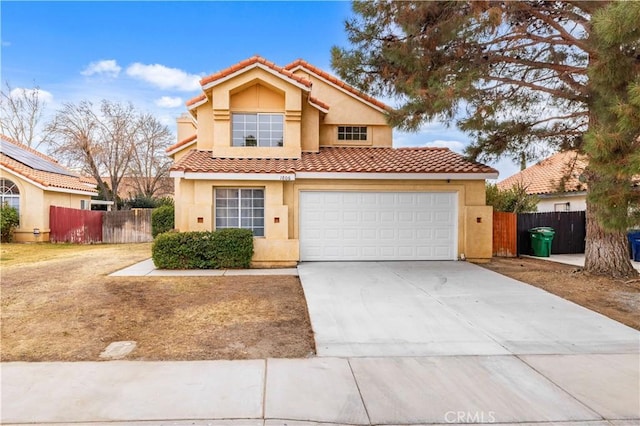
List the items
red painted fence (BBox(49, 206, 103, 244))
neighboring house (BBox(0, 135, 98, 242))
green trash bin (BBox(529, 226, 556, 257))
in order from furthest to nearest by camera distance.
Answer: red painted fence (BBox(49, 206, 103, 244)), neighboring house (BBox(0, 135, 98, 242)), green trash bin (BBox(529, 226, 556, 257))

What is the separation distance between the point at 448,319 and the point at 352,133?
10.8m

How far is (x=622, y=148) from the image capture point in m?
5.67

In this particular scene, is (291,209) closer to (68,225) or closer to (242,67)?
(242,67)

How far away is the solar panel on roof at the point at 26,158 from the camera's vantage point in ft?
68.0

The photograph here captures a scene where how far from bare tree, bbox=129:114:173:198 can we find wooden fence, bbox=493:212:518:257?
26.8 meters

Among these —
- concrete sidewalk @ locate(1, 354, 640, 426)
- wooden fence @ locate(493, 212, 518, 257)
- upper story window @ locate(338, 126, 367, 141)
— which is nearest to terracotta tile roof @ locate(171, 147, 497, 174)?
upper story window @ locate(338, 126, 367, 141)

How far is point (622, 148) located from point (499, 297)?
3.73 meters

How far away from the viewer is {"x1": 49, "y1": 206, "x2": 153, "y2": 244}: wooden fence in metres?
19.7

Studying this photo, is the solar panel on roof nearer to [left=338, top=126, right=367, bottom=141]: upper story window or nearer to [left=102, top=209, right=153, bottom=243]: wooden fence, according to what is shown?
[left=102, top=209, right=153, bottom=243]: wooden fence

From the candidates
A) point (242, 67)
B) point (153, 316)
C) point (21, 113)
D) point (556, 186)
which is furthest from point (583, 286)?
point (21, 113)

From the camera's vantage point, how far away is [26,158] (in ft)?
70.9

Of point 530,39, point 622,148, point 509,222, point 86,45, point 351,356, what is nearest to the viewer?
point 351,356

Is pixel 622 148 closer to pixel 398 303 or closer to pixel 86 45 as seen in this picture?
pixel 398 303

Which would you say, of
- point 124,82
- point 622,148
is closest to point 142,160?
point 124,82
